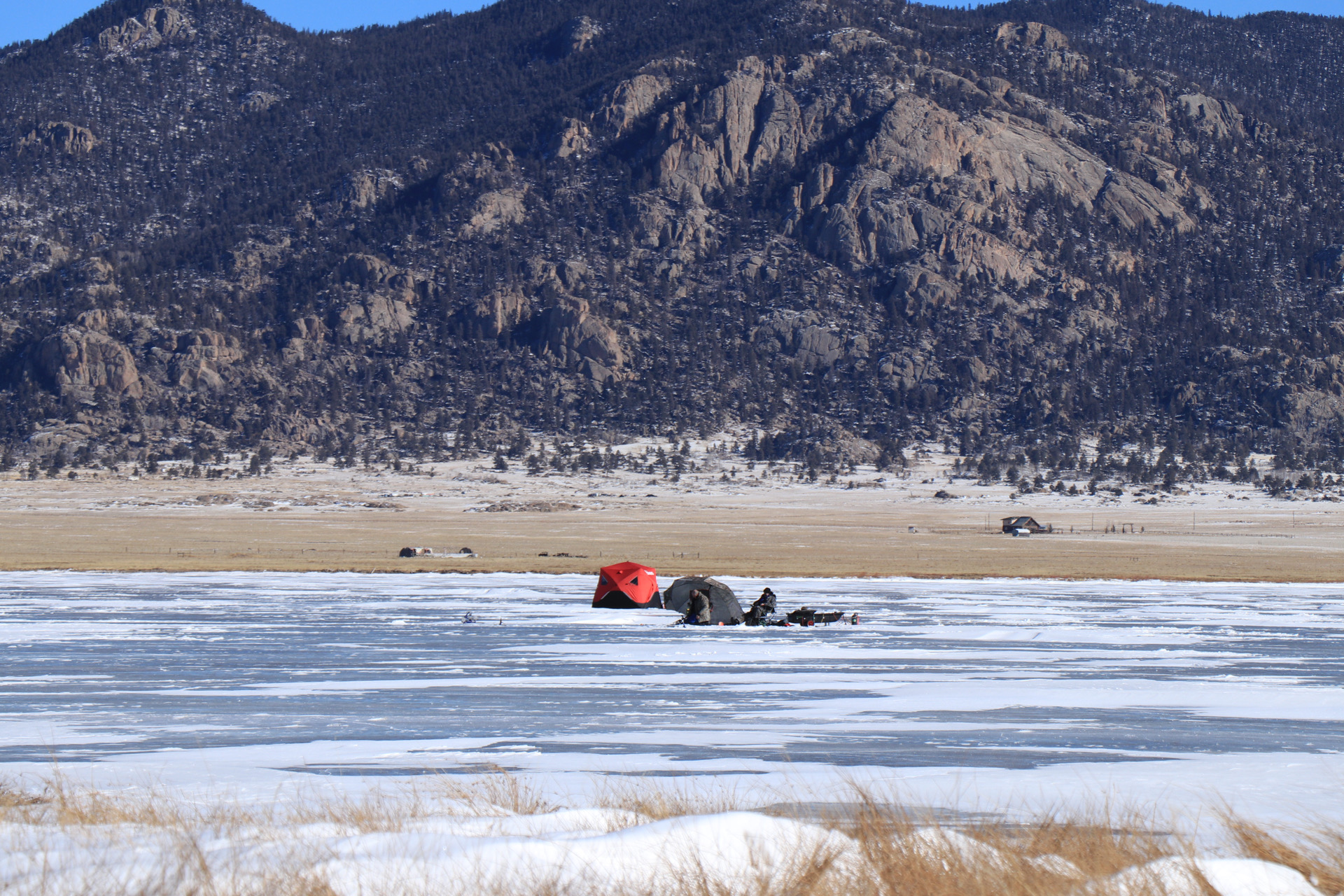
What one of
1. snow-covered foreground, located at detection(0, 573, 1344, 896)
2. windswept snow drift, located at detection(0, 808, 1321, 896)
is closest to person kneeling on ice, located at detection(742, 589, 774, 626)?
snow-covered foreground, located at detection(0, 573, 1344, 896)

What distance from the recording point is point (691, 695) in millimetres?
16906

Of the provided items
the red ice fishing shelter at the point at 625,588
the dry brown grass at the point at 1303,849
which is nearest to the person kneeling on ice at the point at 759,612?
the red ice fishing shelter at the point at 625,588

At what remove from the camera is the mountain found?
12506 cm

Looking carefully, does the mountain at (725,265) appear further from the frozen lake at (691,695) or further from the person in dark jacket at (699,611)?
the frozen lake at (691,695)

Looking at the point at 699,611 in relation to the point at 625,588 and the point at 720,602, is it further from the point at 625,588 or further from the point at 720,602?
the point at 625,588

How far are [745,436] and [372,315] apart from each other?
4618cm

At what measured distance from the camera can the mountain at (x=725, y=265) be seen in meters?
125

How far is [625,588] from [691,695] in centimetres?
1271

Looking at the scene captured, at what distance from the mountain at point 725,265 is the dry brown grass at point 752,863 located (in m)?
103

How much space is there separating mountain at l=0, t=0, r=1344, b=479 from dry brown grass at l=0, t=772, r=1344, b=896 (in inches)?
4058

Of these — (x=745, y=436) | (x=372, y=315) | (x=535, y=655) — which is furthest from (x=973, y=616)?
(x=372, y=315)

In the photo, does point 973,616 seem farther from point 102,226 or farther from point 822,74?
point 102,226

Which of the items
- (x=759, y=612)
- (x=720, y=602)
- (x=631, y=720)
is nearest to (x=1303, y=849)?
(x=631, y=720)

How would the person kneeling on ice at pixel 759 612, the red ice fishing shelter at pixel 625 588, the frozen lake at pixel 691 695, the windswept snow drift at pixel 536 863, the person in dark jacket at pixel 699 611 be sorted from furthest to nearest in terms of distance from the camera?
the red ice fishing shelter at pixel 625 588 → the person in dark jacket at pixel 699 611 → the person kneeling on ice at pixel 759 612 → the frozen lake at pixel 691 695 → the windswept snow drift at pixel 536 863
